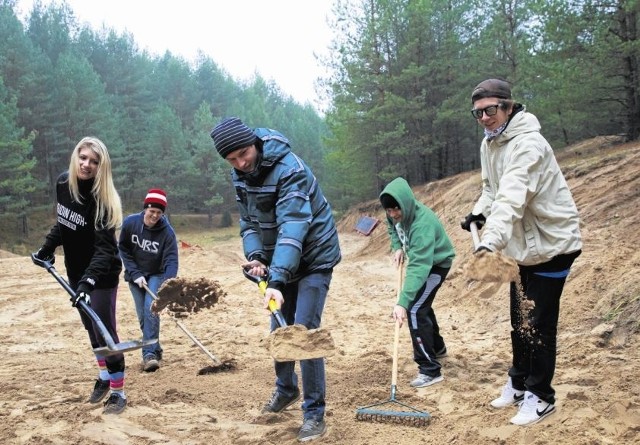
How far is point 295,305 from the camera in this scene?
4004 mm

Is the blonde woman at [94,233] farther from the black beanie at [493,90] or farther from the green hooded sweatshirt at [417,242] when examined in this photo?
the black beanie at [493,90]

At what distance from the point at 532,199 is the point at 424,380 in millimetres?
2109

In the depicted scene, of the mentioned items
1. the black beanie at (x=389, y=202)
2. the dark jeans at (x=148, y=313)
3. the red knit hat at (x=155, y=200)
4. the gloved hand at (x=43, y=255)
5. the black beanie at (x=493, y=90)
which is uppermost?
the black beanie at (x=493, y=90)


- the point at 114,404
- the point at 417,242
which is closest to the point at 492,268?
the point at 417,242

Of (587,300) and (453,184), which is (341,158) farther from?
(587,300)

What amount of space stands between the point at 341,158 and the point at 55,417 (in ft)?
82.1

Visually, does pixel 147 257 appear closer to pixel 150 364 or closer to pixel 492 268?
pixel 150 364

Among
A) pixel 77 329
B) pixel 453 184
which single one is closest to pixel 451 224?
pixel 453 184

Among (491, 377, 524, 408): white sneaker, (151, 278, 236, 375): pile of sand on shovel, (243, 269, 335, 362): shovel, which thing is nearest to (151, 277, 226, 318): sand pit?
(151, 278, 236, 375): pile of sand on shovel

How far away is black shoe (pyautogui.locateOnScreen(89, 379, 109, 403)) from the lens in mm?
4523

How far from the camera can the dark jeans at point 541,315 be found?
341 cm

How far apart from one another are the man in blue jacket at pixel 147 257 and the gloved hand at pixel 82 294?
5.69ft

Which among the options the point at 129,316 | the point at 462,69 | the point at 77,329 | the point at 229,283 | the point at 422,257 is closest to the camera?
the point at 422,257

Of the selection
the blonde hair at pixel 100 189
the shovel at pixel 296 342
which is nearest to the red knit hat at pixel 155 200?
the blonde hair at pixel 100 189
